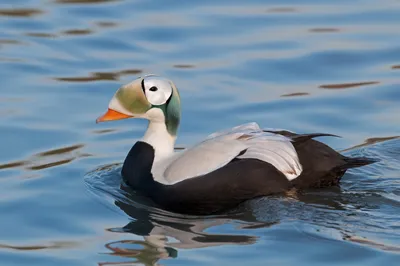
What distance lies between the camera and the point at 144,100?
914cm

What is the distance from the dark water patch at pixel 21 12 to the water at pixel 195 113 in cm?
3

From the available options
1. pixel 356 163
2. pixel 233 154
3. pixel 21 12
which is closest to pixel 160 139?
pixel 233 154

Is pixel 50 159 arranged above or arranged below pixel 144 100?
below

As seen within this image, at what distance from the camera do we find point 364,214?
845 cm

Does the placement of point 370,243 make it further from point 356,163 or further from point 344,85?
point 344,85

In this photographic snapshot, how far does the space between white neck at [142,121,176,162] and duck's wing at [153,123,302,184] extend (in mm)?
333

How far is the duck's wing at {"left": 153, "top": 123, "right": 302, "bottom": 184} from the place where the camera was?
8.65 meters

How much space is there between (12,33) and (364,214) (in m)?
5.94

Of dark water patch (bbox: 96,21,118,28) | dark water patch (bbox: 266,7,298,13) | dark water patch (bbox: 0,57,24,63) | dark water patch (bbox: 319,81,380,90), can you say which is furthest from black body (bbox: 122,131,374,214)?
dark water patch (bbox: 266,7,298,13)

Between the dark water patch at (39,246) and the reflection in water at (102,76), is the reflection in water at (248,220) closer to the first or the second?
the dark water patch at (39,246)

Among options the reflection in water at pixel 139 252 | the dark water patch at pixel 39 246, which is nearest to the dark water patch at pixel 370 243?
the reflection in water at pixel 139 252

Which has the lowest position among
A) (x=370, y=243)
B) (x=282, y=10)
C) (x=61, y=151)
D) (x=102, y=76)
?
(x=370, y=243)

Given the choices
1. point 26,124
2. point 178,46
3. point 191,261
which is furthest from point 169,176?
point 178,46

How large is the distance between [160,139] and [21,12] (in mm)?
5262
